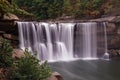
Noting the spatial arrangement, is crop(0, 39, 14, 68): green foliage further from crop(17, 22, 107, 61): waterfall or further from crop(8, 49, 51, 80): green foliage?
crop(17, 22, 107, 61): waterfall

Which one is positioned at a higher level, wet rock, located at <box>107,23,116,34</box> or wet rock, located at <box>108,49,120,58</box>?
wet rock, located at <box>107,23,116,34</box>

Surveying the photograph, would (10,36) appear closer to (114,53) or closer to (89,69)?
(89,69)

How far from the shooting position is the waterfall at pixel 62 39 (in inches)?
1150

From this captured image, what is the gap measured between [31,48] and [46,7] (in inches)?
771

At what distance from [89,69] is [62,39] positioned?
7313 mm

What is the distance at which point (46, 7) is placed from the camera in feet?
155

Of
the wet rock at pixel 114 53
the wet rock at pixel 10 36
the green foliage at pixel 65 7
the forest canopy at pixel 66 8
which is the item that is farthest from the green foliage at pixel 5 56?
the green foliage at pixel 65 7

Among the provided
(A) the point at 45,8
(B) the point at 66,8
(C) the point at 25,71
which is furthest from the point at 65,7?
(C) the point at 25,71

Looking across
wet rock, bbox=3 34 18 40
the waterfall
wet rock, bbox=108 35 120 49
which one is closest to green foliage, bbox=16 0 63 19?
the waterfall

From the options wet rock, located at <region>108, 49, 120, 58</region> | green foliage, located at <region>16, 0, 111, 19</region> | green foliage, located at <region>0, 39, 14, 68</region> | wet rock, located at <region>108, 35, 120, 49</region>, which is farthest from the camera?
green foliage, located at <region>16, 0, 111, 19</region>

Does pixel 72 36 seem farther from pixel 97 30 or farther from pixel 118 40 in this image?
pixel 118 40

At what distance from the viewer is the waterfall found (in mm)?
29219

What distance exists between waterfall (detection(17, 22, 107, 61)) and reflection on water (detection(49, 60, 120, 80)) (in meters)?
2.55

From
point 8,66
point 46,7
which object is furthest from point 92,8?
point 8,66
